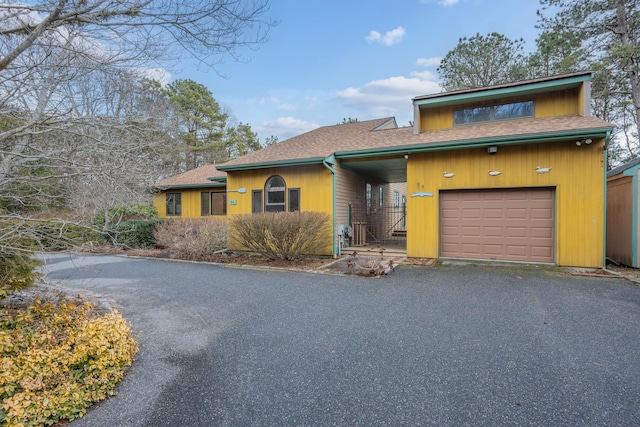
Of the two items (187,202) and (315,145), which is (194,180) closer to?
(187,202)

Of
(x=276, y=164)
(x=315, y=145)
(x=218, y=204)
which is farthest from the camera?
(x=218, y=204)

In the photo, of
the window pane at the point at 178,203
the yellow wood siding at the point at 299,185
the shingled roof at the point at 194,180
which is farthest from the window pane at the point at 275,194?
the window pane at the point at 178,203

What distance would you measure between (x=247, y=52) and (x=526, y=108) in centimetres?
929

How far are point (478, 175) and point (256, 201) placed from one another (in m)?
7.17

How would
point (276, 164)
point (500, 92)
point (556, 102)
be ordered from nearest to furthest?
point (556, 102)
point (500, 92)
point (276, 164)

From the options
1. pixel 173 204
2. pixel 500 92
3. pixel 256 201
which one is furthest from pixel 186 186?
pixel 500 92

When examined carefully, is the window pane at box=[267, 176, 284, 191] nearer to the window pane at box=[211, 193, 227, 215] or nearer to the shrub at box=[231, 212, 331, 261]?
the shrub at box=[231, 212, 331, 261]

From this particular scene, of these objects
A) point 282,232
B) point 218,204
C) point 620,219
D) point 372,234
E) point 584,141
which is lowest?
point 372,234

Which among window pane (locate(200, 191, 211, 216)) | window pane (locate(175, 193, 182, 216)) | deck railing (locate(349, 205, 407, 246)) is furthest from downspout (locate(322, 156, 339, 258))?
window pane (locate(175, 193, 182, 216))

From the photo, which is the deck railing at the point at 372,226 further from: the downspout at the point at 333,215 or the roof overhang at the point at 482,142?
the roof overhang at the point at 482,142

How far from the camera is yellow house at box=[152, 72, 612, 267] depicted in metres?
7.70

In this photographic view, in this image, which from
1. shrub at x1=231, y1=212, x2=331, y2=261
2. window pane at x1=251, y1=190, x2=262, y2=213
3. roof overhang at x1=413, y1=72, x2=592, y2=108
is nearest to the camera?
shrub at x1=231, y1=212, x2=331, y2=261

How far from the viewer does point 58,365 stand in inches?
106

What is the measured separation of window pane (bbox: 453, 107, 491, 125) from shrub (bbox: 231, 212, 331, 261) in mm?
Answer: 5587
